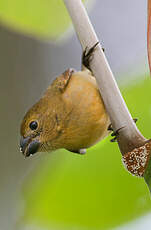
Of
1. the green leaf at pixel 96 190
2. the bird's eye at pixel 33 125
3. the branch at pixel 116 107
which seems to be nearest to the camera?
the branch at pixel 116 107

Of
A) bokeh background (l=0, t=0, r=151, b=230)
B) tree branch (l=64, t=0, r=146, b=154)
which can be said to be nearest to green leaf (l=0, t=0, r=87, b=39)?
bokeh background (l=0, t=0, r=151, b=230)

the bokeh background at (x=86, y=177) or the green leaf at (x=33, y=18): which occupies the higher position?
the green leaf at (x=33, y=18)

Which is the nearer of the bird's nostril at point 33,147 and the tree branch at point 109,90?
the tree branch at point 109,90

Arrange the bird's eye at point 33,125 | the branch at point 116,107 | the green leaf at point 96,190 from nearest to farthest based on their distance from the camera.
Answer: the branch at point 116,107 < the green leaf at point 96,190 < the bird's eye at point 33,125

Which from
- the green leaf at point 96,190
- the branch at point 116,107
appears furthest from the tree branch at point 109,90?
the green leaf at point 96,190

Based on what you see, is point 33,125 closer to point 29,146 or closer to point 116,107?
point 29,146

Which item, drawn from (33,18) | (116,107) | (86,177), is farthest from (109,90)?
(33,18)

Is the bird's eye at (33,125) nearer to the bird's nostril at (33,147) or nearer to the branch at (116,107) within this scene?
the bird's nostril at (33,147)
